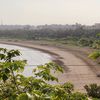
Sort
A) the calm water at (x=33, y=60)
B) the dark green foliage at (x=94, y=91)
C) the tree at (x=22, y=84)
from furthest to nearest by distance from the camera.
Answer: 1. the calm water at (x=33, y=60)
2. the dark green foliage at (x=94, y=91)
3. the tree at (x=22, y=84)

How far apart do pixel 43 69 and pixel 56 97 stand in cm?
85

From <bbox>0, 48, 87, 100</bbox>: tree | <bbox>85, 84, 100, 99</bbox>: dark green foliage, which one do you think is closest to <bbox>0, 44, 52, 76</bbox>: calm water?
<bbox>85, 84, 100, 99</bbox>: dark green foliage

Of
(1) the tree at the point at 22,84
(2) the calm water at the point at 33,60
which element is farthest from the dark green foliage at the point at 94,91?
(1) the tree at the point at 22,84

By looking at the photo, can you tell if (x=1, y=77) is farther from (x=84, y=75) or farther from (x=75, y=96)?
(x=84, y=75)

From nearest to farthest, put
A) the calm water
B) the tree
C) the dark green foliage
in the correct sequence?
the tree
the dark green foliage
the calm water

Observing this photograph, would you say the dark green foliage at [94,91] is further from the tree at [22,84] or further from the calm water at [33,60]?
the tree at [22,84]

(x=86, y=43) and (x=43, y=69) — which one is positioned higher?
(x=43, y=69)

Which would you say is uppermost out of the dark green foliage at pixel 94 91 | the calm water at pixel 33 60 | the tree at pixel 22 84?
the tree at pixel 22 84

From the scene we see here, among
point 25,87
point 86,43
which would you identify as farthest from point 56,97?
point 86,43

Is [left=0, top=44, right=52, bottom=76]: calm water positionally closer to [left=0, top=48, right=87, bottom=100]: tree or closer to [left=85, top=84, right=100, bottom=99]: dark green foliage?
[left=85, top=84, right=100, bottom=99]: dark green foliage

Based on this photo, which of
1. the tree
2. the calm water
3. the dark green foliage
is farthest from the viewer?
the calm water

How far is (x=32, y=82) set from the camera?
3553mm

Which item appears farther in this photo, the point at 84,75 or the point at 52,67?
the point at 84,75

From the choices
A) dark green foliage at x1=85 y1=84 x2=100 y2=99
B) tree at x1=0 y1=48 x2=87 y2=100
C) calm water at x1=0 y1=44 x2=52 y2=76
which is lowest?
calm water at x1=0 y1=44 x2=52 y2=76
